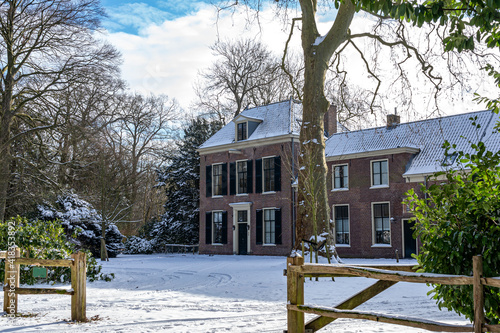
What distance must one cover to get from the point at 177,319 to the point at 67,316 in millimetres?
1861

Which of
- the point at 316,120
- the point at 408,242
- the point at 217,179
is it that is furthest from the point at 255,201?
the point at 316,120


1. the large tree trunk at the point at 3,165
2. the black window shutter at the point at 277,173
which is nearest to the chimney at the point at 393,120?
the black window shutter at the point at 277,173

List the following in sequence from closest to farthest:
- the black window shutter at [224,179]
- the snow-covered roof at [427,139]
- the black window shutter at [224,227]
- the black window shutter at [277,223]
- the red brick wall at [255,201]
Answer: the snow-covered roof at [427,139]
the red brick wall at [255,201]
the black window shutter at [277,223]
the black window shutter at [224,227]
the black window shutter at [224,179]

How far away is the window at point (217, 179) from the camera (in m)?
32.7

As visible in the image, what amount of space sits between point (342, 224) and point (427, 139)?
5.96 metres

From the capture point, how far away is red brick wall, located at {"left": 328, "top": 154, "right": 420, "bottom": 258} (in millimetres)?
24672

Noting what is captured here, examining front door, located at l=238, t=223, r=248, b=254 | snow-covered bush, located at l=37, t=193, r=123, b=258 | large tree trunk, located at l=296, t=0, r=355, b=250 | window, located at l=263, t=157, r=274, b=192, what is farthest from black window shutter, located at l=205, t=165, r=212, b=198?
large tree trunk, located at l=296, t=0, r=355, b=250

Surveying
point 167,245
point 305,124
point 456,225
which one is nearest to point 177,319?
point 456,225

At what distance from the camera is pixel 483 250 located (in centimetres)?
414

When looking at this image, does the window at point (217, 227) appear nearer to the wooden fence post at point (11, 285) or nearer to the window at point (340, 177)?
the window at point (340, 177)

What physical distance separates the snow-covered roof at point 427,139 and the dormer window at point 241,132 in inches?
219

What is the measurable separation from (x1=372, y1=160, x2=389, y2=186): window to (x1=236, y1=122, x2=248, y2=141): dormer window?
8.55 m

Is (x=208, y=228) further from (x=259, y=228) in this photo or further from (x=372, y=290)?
(x=372, y=290)

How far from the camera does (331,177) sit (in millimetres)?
27703
